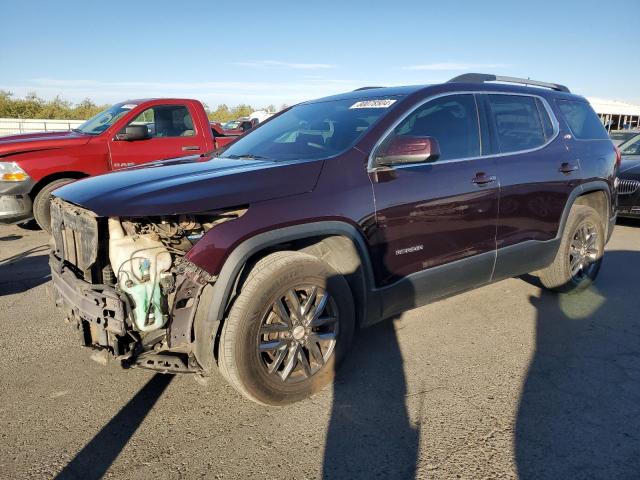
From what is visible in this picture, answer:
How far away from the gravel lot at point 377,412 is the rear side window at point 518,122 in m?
1.49

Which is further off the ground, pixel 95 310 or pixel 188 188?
pixel 188 188

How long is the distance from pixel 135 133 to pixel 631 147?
9.06m

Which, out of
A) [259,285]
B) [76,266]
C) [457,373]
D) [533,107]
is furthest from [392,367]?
[533,107]

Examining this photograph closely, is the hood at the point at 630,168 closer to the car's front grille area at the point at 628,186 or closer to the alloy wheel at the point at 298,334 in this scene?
the car's front grille area at the point at 628,186

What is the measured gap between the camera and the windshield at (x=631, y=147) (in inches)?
363

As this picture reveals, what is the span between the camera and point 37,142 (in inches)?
256

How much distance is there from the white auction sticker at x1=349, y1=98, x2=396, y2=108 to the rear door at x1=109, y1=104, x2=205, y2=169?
4264mm

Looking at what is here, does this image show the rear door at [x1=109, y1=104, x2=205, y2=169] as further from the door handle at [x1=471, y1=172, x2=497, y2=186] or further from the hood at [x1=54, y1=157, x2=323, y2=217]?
the door handle at [x1=471, y1=172, x2=497, y2=186]

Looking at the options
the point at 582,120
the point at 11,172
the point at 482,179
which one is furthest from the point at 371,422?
the point at 11,172

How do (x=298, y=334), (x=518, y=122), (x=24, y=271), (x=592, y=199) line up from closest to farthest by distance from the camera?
(x=298, y=334) → (x=518, y=122) → (x=592, y=199) → (x=24, y=271)

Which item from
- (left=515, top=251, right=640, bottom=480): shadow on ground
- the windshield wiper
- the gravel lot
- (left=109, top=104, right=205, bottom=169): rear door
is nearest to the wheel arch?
(left=515, top=251, right=640, bottom=480): shadow on ground

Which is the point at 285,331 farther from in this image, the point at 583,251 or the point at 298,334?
the point at 583,251

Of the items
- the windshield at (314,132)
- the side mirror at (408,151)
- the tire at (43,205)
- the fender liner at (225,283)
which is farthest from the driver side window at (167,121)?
the fender liner at (225,283)

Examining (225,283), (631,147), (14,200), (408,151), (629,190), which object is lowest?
(629,190)
